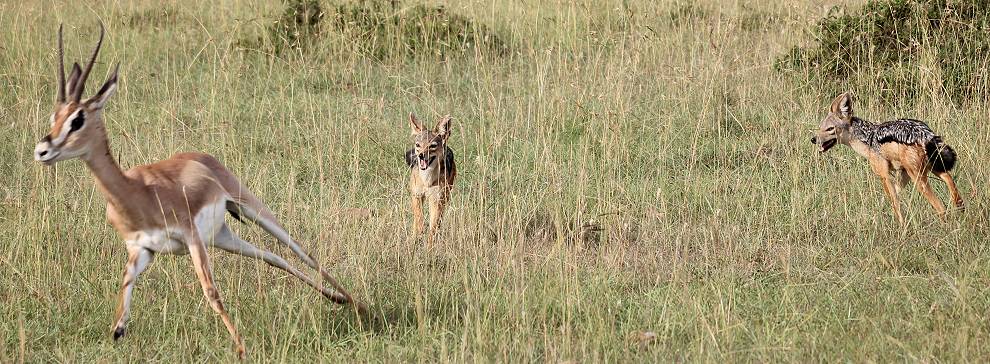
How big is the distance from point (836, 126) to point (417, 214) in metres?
2.43

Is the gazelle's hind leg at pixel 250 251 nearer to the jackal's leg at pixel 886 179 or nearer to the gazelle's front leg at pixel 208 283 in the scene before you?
the gazelle's front leg at pixel 208 283

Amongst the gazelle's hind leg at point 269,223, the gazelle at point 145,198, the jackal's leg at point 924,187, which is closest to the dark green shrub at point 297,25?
the gazelle's hind leg at point 269,223

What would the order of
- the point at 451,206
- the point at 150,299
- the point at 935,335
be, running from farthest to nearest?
the point at 451,206 → the point at 150,299 → the point at 935,335

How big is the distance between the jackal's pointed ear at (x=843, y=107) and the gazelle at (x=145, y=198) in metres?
3.37

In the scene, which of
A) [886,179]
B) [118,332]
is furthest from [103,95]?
[886,179]

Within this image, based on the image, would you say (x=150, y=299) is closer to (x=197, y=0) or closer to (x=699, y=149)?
(x=699, y=149)

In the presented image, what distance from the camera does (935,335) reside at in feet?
14.3

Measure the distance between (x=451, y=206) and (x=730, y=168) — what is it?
198 centimetres

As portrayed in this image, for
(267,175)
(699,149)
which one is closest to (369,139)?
(267,175)

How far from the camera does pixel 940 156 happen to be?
6293mm

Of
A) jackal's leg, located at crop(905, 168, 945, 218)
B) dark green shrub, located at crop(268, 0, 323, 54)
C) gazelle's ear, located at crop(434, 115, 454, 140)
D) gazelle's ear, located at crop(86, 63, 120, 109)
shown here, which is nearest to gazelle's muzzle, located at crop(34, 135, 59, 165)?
gazelle's ear, located at crop(86, 63, 120, 109)

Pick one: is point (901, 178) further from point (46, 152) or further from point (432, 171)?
point (46, 152)

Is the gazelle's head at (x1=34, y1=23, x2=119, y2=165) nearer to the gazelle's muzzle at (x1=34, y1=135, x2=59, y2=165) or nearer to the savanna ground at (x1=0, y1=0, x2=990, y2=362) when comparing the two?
the gazelle's muzzle at (x1=34, y1=135, x2=59, y2=165)

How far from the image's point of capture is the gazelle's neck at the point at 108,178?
4438 mm
